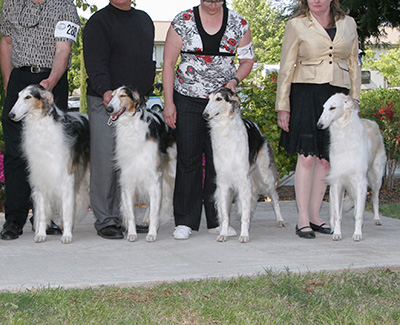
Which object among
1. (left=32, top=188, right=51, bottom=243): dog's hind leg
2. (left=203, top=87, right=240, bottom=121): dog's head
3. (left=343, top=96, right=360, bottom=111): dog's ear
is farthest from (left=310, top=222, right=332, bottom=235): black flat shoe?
(left=32, top=188, right=51, bottom=243): dog's hind leg

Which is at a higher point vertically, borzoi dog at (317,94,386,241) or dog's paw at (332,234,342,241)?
borzoi dog at (317,94,386,241)

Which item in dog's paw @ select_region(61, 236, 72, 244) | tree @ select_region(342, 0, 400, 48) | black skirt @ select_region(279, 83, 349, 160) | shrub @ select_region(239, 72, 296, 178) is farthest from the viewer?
tree @ select_region(342, 0, 400, 48)

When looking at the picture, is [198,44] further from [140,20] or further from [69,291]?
[69,291]

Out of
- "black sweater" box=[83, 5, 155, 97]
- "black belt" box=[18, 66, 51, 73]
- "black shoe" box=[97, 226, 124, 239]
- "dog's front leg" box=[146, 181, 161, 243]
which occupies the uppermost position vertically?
"black sweater" box=[83, 5, 155, 97]

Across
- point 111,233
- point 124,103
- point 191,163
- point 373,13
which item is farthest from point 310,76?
point 373,13

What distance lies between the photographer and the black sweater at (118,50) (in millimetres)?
5473

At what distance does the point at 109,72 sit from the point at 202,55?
3.04 ft

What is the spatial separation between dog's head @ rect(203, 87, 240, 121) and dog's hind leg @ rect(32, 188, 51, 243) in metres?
1.77

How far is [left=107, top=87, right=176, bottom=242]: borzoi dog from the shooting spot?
5423 mm

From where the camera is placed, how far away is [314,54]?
546cm

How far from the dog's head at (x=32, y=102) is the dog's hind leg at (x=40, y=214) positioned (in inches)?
31.2

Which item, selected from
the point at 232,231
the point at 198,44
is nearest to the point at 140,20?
the point at 198,44

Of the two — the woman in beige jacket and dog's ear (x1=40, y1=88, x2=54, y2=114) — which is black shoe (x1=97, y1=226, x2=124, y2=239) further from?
the woman in beige jacket

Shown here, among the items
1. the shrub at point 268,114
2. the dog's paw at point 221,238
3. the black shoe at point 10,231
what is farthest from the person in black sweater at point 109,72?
the shrub at point 268,114
